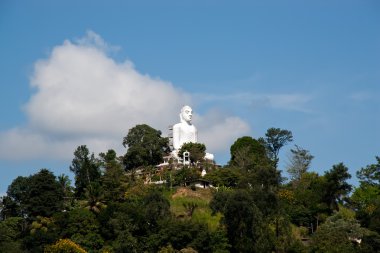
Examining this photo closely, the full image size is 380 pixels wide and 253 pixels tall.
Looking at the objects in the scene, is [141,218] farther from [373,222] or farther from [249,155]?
[249,155]

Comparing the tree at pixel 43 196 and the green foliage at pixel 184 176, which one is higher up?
the green foliage at pixel 184 176

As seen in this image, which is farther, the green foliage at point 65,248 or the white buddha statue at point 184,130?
the white buddha statue at point 184,130

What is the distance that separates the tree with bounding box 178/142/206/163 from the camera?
5950 cm

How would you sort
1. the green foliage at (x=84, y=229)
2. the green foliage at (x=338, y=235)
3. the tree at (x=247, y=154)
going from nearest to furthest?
the green foliage at (x=338, y=235) → the green foliage at (x=84, y=229) → the tree at (x=247, y=154)

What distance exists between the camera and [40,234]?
42469 mm

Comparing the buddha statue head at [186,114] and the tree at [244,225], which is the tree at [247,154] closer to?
the buddha statue head at [186,114]

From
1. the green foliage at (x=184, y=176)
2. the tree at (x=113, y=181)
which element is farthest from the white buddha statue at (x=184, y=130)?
the tree at (x=113, y=181)

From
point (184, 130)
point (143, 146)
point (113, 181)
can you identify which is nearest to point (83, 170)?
point (113, 181)

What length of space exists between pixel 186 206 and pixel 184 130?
16602 millimetres

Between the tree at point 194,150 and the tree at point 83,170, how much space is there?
7353 mm

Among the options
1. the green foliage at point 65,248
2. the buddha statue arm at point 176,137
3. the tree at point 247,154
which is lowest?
the green foliage at point 65,248

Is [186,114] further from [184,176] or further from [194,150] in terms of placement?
[184,176]

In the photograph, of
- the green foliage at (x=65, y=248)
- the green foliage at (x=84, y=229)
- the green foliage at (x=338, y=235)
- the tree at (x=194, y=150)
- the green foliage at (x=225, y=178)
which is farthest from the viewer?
the tree at (x=194, y=150)

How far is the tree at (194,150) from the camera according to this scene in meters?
59.5
